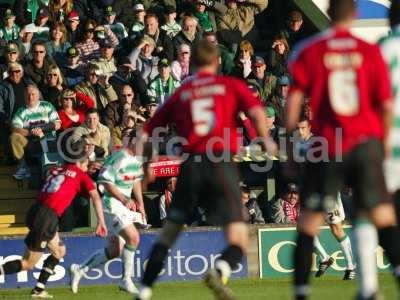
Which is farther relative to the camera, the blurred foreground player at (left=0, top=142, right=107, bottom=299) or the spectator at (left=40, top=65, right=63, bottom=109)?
the spectator at (left=40, top=65, right=63, bottom=109)

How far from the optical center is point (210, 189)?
Answer: 1091 cm

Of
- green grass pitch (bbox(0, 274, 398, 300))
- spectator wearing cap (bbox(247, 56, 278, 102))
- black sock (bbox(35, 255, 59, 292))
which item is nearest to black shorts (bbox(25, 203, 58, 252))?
black sock (bbox(35, 255, 59, 292))

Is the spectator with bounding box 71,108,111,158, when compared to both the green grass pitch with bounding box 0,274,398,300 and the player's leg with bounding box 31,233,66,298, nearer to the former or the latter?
the green grass pitch with bounding box 0,274,398,300

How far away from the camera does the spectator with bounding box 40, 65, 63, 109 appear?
66.7ft

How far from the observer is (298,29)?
22.8m

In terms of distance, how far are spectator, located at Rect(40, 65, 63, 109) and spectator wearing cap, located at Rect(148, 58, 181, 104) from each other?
145cm

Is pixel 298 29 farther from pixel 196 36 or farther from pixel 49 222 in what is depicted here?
pixel 49 222

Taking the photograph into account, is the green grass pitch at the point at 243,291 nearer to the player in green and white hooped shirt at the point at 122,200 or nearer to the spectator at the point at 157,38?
the player in green and white hooped shirt at the point at 122,200

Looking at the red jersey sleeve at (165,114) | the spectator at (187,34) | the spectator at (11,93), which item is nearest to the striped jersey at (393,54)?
the red jersey sleeve at (165,114)

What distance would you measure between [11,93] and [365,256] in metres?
11.5

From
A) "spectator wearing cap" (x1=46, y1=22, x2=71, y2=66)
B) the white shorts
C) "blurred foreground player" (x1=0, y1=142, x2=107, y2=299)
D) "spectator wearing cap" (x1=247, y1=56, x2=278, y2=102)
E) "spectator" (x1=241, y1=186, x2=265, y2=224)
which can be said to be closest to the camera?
"blurred foreground player" (x1=0, y1=142, x2=107, y2=299)

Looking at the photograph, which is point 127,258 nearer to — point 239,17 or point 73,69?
point 73,69

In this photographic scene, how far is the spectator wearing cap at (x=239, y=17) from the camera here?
74.9ft

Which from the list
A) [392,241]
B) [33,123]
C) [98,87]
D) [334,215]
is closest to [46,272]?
[33,123]
